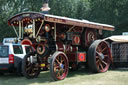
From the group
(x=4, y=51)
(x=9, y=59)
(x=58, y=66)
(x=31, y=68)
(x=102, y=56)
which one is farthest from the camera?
(x=102, y=56)

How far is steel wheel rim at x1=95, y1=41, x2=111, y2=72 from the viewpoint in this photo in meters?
9.86

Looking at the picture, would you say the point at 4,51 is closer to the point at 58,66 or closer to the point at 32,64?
the point at 32,64

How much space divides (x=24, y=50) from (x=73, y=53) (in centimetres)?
252

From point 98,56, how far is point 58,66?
2.48m

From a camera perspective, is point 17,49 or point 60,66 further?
point 17,49

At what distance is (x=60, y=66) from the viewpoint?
8289mm

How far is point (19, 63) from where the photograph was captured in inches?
375

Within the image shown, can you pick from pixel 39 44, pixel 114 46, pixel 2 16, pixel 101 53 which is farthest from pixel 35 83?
pixel 2 16

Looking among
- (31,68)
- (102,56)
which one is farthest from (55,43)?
(102,56)

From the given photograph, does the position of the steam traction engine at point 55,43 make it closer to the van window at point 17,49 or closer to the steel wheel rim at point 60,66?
the steel wheel rim at point 60,66

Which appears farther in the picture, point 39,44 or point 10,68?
point 10,68

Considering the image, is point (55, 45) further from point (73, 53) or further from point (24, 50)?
point (24, 50)

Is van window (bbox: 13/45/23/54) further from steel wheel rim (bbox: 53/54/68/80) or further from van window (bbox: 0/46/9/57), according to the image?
steel wheel rim (bbox: 53/54/68/80)

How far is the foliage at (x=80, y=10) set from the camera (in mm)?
24797
